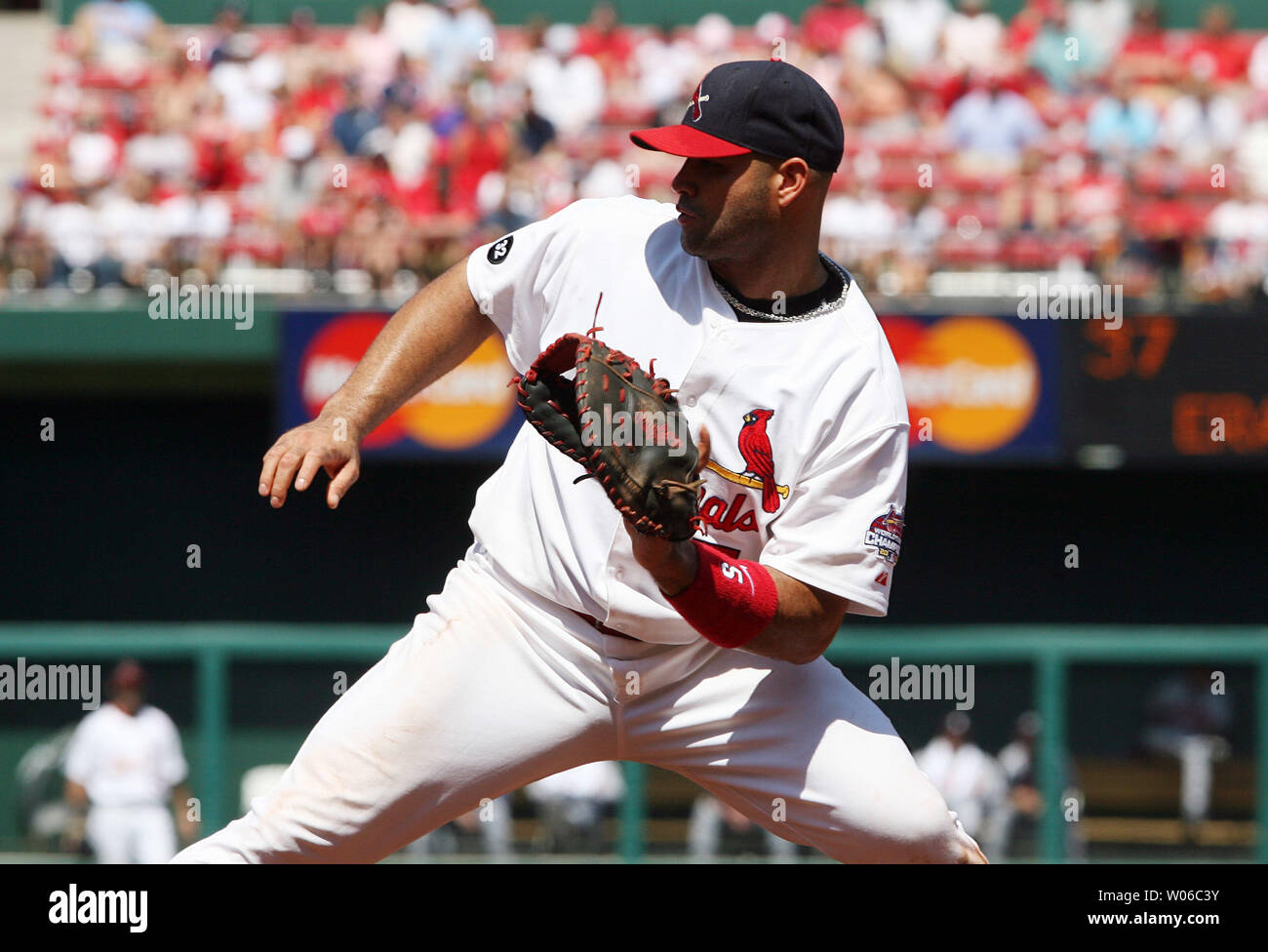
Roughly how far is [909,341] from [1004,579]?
1.85 m

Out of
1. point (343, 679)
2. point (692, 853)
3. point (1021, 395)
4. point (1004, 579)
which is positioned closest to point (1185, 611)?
point (1004, 579)

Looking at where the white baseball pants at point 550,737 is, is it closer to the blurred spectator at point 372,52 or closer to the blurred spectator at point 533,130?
the blurred spectator at point 533,130

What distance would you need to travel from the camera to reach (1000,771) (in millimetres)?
7180

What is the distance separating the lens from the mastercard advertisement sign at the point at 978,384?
8812 mm

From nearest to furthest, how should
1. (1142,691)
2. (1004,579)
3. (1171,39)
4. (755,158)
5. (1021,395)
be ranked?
1. (755,158)
2. (1142,691)
3. (1021,395)
4. (1004,579)
5. (1171,39)

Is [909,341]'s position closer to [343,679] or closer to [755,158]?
[343,679]

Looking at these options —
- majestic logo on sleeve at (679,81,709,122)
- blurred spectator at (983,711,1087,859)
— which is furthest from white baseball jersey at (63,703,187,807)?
majestic logo on sleeve at (679,81,709,122)

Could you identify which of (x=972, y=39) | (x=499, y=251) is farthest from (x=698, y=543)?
(x=972, y=39)

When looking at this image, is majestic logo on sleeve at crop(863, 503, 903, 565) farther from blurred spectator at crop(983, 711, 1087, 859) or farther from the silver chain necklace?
blurred spectator at crop(983, 711, 1087, 859)

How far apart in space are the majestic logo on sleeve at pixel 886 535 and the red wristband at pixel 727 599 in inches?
9.0

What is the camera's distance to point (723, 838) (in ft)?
23.4

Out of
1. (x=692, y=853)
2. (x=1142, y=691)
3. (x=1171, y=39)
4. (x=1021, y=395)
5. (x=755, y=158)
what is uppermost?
(x=1171, y=39)

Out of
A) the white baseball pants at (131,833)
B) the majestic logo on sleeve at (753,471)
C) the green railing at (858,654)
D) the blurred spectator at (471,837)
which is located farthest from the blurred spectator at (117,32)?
the majestic logo on sleeve at (753,471)

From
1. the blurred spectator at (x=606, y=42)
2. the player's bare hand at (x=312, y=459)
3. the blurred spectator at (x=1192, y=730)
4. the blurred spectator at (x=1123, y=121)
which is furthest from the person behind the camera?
the blurred spectator at (x=606, y=42)
